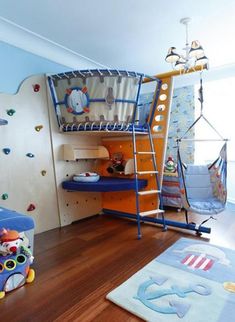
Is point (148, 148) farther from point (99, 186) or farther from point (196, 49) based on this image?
point (196, 49)

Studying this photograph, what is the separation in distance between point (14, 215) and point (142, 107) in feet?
8.14

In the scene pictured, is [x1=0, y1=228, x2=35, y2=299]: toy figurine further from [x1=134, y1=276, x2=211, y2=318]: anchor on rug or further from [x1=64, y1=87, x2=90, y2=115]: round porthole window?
[x1=64, y1=87, x2=90, y2=115]: round porthole window

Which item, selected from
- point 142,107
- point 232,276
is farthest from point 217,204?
point 142,107

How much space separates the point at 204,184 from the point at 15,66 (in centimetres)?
289

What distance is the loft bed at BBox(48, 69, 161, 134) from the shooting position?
2.73 m

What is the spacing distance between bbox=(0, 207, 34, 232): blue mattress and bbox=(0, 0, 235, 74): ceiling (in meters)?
2.00

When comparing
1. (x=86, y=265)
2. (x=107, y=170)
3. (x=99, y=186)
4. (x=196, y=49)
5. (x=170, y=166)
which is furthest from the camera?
(x=170, y=166)

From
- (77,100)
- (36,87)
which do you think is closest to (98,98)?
(77,100)

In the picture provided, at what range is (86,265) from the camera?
2051 mm

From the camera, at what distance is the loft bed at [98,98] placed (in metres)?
2.73

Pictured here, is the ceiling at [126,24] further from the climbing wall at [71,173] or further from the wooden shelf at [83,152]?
the wooden shelf at [83,152]

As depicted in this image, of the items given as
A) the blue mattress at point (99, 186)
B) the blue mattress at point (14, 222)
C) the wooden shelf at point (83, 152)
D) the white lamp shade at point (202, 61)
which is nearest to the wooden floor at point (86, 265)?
the blue mattress at point (14, 222)

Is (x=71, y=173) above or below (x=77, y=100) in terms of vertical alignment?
below

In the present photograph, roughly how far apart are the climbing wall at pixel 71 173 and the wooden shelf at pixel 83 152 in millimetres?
81
